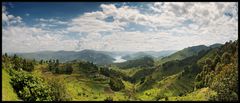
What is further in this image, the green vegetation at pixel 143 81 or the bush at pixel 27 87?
the green vegetation at pixel 143 81

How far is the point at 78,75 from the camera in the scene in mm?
119812

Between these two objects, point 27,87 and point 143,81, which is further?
point 143,81

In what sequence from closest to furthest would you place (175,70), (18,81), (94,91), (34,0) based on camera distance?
1. (34,0)
2. (18,81)
3. (94,91)
4. (175,70)

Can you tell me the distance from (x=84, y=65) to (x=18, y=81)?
10823 centimetres

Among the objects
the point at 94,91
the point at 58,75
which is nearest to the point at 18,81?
the point at 94,91

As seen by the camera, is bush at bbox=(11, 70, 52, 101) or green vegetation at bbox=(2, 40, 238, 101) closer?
Result: bush at bbox=(11, 70, 52, 101)

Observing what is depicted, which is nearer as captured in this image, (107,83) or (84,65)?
(107,83)

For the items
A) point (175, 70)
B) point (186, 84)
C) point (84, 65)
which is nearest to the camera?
point (186, 84)

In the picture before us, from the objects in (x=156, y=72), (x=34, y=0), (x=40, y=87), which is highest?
(x=34, y=0)

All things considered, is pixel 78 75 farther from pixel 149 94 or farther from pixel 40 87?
pixel 40 87

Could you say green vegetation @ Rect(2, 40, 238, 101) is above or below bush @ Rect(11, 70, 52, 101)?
below

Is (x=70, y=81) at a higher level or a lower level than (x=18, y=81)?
lower

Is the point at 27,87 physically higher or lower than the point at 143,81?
higher

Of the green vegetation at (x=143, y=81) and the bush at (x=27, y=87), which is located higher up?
the bush at (x=27, y=87)
